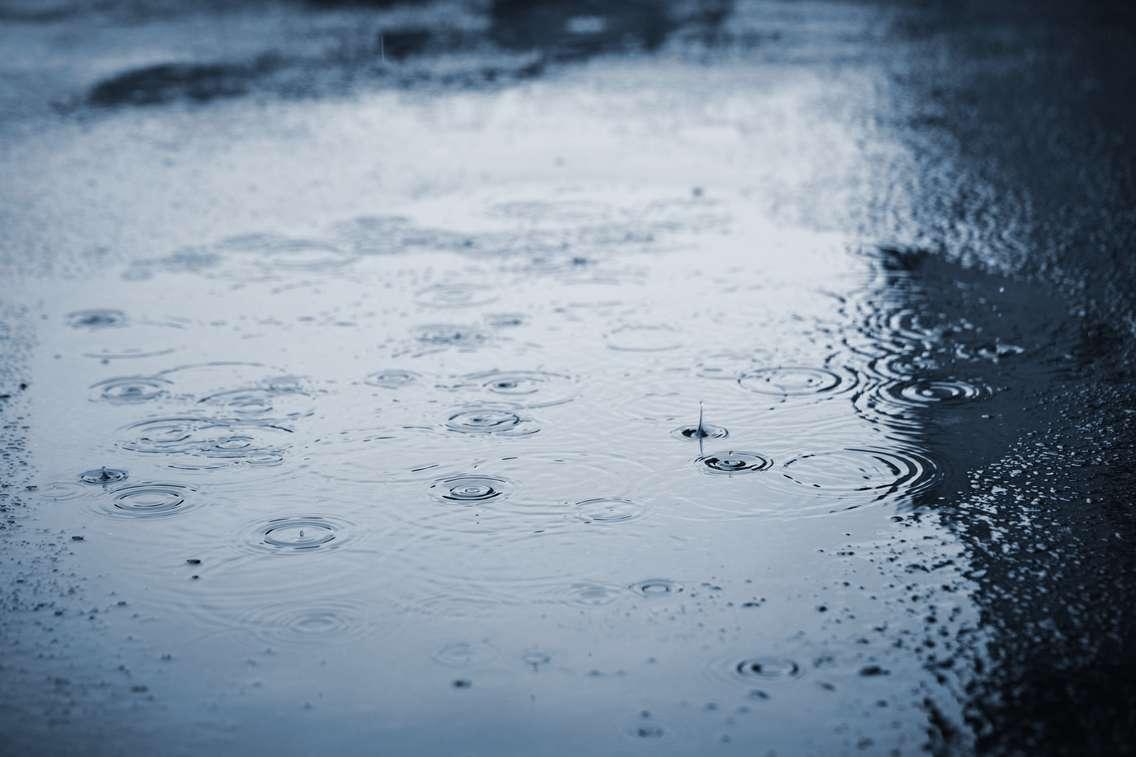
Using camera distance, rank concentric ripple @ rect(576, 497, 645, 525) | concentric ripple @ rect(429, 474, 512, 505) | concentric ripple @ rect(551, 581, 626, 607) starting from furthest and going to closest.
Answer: concentric ripple @ rect(429, 474, 512, 505), concentric ripple @ rect(576, 497, 645, 525), concentric ripple @ rect(551, 581, 626, 607)

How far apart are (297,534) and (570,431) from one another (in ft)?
2.73

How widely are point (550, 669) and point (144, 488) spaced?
1.29m

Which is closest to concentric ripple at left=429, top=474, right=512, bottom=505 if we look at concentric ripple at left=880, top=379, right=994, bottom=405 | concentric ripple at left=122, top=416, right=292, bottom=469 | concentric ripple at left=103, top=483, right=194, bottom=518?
concentric ripple at left=122, top=416, right=292, bottom=469

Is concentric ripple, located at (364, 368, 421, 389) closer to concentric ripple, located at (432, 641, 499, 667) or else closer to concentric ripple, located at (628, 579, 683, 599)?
concentric ripple, located at (628, 579, 683, 599)

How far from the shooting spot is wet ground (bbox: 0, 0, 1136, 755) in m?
2.53

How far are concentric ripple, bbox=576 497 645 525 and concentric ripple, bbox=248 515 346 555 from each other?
542 mm

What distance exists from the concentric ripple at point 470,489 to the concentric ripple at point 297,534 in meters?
0.26

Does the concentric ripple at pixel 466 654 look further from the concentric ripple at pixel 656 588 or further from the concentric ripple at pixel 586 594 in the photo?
the concentric ripple at pixel 656 588

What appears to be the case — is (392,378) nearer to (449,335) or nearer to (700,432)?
(449,335)

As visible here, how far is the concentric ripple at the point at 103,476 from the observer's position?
344 centimetres

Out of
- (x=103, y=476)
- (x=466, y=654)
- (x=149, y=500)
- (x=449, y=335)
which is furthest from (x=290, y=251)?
(x=466, y=654)

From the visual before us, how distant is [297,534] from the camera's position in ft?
10.3

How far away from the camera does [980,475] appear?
3.40m

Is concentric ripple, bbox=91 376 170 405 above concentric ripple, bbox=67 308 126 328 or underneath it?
underneath
